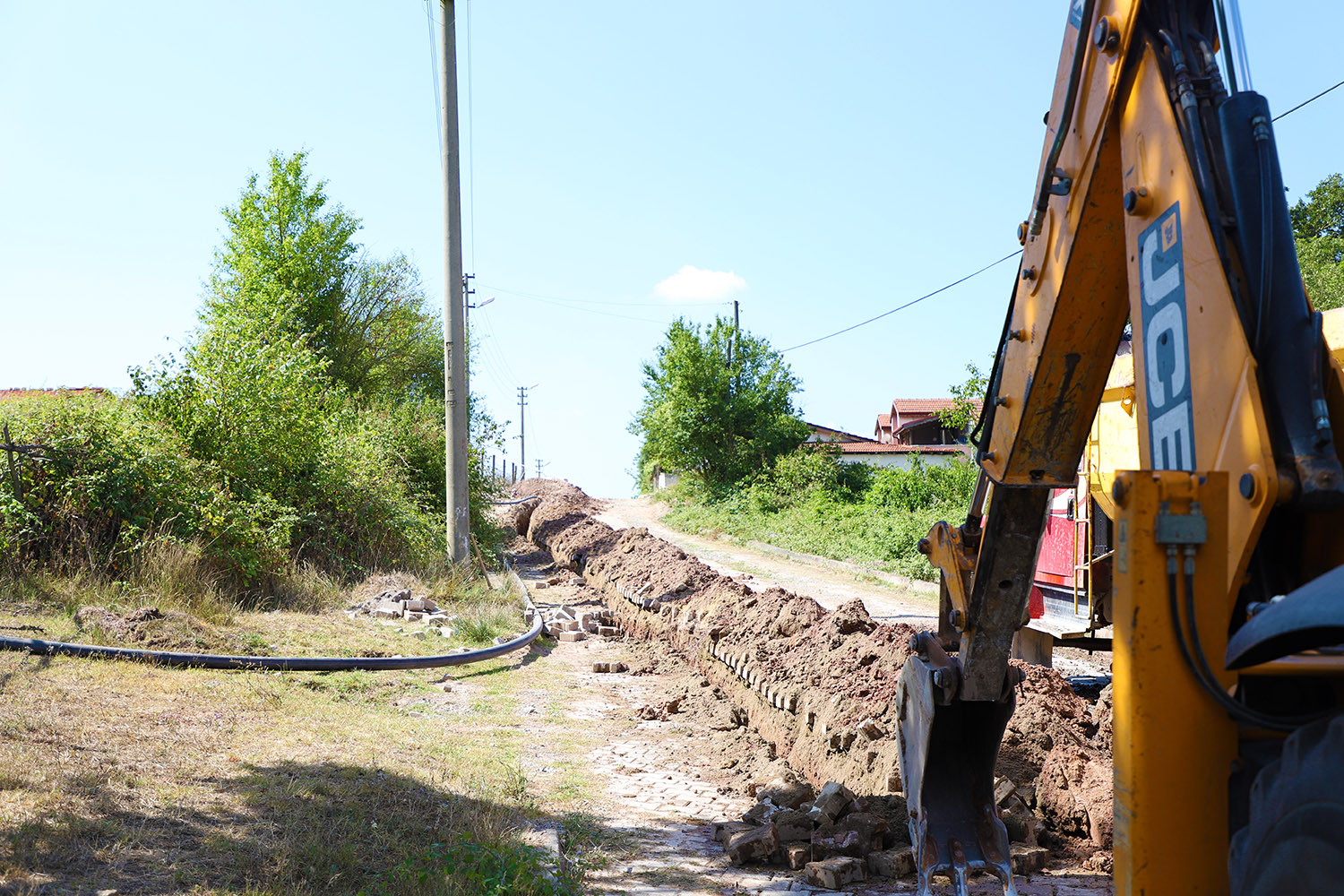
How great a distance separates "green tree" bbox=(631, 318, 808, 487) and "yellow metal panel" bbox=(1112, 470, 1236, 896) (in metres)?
33.8

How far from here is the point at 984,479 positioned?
13.5ft

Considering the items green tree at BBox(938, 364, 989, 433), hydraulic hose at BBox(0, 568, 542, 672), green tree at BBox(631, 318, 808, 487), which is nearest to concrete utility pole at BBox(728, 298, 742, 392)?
green tree at BBox(631, 318, 808, 487)

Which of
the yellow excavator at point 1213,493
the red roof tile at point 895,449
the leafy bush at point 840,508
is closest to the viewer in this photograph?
the yellow excavator at point 1213,493

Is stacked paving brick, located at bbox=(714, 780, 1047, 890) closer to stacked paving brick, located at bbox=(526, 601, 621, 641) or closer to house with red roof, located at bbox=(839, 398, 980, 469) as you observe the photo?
stacked paving brick, located at bbox=(526, 601, 621, 641)

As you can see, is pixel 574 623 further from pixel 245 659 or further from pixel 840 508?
pixel 840 508

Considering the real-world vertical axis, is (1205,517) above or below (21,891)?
above

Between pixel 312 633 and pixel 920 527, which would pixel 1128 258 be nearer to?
pixel 312 633

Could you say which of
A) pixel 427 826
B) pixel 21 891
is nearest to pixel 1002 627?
pixel 427 826

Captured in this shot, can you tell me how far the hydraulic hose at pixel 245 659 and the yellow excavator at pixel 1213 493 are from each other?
7262 millimetres

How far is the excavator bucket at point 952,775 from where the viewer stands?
4188 millimetres

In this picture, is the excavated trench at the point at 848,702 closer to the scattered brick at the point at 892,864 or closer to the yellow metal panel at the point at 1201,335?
the scattered brick at the point at 892,864

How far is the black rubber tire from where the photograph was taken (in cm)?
177

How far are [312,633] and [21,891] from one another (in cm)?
636

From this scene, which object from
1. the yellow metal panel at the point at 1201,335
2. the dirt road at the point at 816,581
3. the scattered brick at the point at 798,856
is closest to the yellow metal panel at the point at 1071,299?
the yellow metal panel at the point at 1201,335
